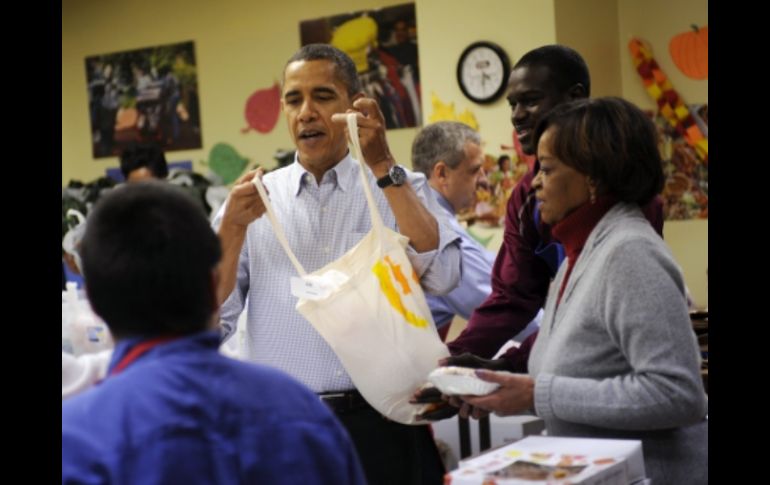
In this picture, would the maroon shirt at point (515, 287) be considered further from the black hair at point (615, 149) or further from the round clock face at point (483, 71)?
the round clock face at point (483, 71)

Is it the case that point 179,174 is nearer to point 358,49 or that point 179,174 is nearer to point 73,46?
point 358,49

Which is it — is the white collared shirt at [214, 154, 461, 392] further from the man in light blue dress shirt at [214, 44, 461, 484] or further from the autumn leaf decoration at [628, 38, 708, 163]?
the autumn leaf decoration at [628, 38, 708, 163]

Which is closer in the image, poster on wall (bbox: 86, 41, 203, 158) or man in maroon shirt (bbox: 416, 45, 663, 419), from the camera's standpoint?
man in maroon shirt (bbox: 416, 45, 663, 419)

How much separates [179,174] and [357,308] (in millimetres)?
3816

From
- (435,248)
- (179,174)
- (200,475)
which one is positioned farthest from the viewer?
(179,174)

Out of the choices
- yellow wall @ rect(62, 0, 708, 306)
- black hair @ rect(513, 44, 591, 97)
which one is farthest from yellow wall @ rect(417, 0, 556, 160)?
black hair @ rect(513, 44, 591, 97)

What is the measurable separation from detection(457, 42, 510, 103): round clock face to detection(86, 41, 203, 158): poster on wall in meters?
2.83

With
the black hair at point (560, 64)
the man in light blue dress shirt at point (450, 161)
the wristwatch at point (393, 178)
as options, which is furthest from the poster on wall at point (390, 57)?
the wristwatch at point (393, 178)

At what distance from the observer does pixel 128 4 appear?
8.45 meters

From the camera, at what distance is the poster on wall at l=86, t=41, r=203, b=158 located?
322 inches

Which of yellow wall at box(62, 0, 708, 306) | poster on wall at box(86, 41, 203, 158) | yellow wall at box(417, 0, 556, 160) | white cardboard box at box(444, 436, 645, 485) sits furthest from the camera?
poster on wall at box(86, 41, 203, 158)

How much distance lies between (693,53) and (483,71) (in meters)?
1.38
